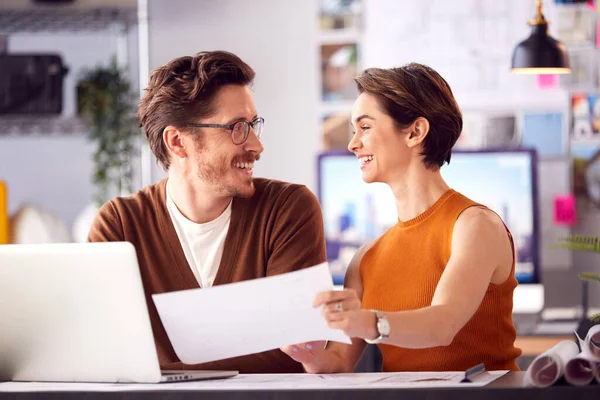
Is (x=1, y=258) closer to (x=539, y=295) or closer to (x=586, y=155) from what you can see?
(x=539, y=295)

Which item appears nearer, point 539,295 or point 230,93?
point 230,93

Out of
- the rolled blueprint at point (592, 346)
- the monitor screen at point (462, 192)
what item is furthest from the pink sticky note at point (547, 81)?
the rolled blueprint at point (592, 346)

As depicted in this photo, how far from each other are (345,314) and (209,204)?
834 millimetres

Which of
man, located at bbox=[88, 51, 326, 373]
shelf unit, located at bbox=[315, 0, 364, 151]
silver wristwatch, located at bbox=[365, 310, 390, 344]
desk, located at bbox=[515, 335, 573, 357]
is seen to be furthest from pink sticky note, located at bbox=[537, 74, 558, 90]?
silver wristwatch, located at bbox=[365, 310, 390, 344]

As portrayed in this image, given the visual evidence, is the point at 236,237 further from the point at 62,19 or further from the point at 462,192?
the point at 62,19

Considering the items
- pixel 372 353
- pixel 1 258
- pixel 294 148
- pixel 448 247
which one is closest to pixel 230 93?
pixel 448 247

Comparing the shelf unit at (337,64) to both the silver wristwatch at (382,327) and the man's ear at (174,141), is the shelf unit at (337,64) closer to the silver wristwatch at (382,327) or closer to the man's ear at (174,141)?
the man's ear at (174,141)

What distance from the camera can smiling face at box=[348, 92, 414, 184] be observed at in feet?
6.58

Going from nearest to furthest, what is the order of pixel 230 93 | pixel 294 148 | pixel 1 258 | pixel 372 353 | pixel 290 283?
1. pixel 290 283
2. pixel 1 258
3. pixel 230 93
4. pixel 372 353
5. pixel 294 148

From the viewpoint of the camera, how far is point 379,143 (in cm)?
201

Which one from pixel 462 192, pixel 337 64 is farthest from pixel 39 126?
pixel 462 192

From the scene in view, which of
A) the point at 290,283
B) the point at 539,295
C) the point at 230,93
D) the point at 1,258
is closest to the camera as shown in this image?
the point at 290,283

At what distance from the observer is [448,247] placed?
1916 mm

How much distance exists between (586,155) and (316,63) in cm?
135
